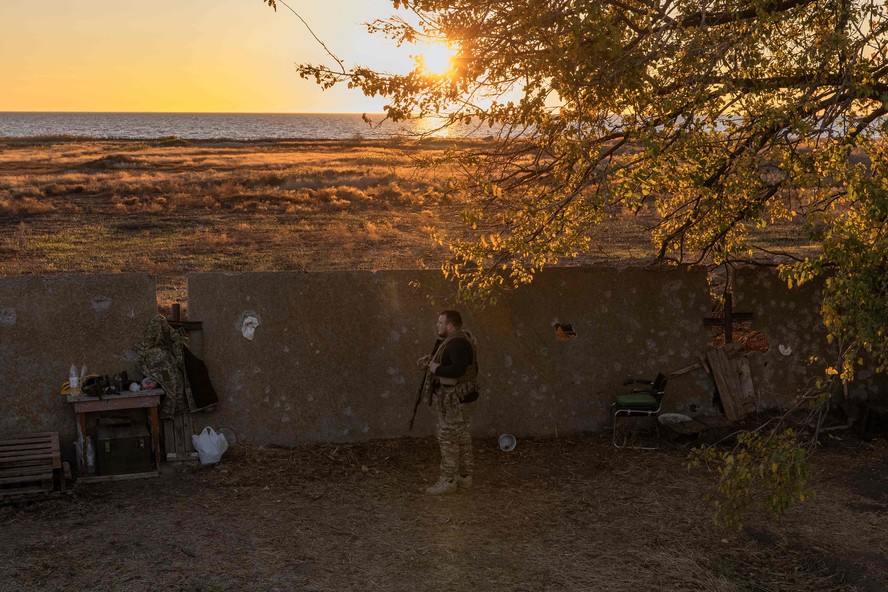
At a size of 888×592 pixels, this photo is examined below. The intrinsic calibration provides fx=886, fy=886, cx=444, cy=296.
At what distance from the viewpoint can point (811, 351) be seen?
1109cm

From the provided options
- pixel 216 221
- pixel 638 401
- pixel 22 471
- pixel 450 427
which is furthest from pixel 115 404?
pixel 216 221

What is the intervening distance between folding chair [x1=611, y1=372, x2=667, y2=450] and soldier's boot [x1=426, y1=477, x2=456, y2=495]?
2.39 metres

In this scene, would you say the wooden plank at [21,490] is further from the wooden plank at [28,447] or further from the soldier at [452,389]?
the soldier at [452,389]

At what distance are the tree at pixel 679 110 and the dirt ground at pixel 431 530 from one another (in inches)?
67.5

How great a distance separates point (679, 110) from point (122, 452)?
641 cm

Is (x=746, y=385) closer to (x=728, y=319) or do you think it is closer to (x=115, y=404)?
(x=728, y=319)

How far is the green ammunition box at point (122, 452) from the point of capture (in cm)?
895

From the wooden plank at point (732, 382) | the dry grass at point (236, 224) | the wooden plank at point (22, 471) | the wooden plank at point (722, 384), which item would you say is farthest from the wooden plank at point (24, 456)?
the wooden plank at point (732, 382)

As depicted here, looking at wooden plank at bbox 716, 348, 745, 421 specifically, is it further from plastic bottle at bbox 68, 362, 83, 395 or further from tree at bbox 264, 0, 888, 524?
plastic bottle at bbox 68, 362, 83, 395

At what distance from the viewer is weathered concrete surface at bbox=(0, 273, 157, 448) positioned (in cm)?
925

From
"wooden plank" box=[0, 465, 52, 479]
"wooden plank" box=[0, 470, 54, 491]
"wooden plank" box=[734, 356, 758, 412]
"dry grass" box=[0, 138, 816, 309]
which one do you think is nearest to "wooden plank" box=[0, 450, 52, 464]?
"wooden plank" box=[0, 465, 52, 479]

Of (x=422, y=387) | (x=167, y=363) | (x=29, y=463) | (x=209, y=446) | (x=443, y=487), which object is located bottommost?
(x=443, y=487)

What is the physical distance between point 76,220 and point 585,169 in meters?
21.2

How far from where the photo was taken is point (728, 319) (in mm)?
10898
